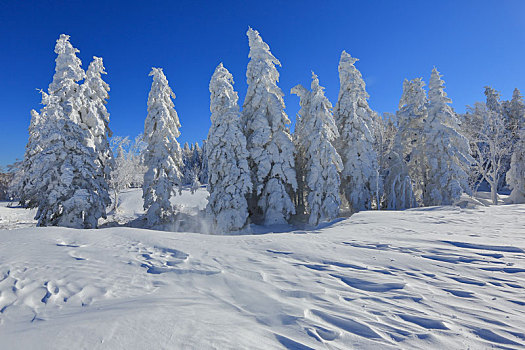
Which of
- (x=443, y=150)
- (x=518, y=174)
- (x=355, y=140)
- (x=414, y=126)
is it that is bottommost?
(x=518, y=174)

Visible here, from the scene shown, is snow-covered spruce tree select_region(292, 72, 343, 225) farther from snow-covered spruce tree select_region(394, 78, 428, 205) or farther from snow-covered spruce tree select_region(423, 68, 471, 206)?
snow-covered spruce tree select_region(394, 78, 428, 205)

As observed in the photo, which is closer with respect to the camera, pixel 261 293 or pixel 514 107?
pixel 261 293

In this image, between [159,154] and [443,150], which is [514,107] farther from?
[159,154]

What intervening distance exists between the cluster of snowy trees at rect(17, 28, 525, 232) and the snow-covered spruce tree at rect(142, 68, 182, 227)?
8 centimetres

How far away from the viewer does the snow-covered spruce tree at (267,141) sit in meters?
18.5

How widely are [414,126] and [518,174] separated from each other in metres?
10.3

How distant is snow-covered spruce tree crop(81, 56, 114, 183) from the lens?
1627 cm

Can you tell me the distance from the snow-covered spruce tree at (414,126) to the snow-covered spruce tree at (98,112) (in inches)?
979

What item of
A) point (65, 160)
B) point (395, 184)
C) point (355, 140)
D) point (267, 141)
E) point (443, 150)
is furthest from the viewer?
point (395, 184)

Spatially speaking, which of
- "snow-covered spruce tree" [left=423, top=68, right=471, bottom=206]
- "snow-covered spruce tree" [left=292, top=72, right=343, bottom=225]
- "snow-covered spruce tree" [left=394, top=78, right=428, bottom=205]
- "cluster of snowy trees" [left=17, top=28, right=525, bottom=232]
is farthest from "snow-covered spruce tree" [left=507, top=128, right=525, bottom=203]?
"snow-covered spruce tree" [left=292, top=72, right=343, bottom=225]

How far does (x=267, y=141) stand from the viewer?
18844 millimetres

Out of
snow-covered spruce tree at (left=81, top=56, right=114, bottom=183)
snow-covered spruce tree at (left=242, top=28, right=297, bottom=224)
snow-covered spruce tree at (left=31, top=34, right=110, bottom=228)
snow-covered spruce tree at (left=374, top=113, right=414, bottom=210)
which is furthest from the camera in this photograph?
snow-covered spruce tree at (left=374, top=113, right=414, bottom=210)

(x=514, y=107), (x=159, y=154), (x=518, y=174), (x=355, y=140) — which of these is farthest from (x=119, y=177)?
(x=514, y=107)

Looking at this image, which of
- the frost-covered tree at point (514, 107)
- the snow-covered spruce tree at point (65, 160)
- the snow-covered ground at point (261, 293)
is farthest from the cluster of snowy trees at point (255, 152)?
the frost-covered tree at point (514, 107)
